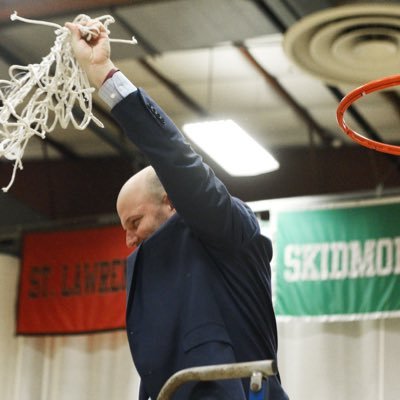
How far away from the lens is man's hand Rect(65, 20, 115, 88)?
2754mm

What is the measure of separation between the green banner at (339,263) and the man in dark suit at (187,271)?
452cm

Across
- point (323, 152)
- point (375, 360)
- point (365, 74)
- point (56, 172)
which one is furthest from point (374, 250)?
point (56, 172)

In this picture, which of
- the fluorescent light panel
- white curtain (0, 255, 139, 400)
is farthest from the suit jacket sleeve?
white curtain (0, 255, 139, 400)

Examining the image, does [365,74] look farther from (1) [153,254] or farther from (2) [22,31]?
(1) [153,254]

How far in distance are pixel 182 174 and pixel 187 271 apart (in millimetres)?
269

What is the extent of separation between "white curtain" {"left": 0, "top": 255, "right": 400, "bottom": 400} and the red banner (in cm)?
11

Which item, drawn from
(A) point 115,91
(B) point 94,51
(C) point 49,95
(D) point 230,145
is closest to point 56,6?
(D) point 230,145

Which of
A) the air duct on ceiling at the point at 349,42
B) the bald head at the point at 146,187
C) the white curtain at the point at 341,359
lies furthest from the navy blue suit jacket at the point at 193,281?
the white curtain at the point at 341,359

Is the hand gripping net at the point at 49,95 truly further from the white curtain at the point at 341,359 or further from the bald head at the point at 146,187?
the white curtain at the point at 341,359

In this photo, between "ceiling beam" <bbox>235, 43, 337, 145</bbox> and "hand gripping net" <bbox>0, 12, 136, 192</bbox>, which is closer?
"hand gripping net" <bbox>0, 12, 136, 192</bbox>

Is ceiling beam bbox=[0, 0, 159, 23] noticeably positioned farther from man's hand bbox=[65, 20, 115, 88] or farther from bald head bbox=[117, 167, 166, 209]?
bald head bbox=[117, 167, 166, 209]

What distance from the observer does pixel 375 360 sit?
7180mm

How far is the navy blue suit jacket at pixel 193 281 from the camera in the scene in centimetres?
263

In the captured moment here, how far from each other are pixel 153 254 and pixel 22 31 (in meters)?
4.26
